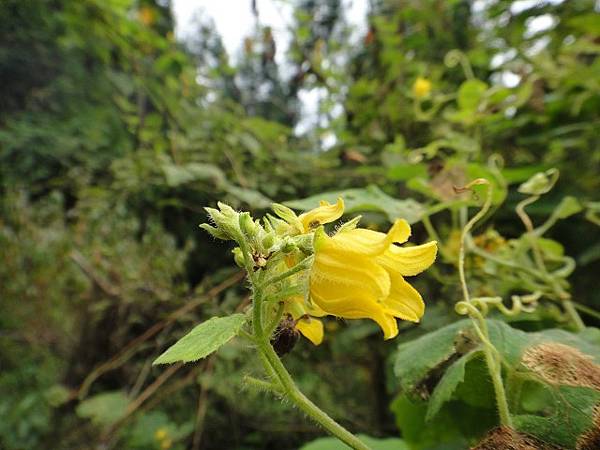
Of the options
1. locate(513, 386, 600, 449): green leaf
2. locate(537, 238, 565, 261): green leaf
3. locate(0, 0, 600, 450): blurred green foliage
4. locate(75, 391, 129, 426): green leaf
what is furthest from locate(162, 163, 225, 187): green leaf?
locate(513, 386, 600, 449): green leaf

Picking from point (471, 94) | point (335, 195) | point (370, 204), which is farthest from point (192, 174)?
point (471, 94)

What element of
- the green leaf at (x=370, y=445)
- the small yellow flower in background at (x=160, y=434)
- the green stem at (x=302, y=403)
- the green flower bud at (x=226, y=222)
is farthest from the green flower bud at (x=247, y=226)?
the small yellow flower in background at (x=160, y=434)

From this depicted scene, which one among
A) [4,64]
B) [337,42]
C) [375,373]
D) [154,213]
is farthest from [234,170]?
[4,64]

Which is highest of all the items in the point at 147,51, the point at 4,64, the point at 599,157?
the point at 4,64

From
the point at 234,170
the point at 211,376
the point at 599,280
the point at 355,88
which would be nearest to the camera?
the point at 599,280

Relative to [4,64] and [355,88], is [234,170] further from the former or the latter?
[4,64]

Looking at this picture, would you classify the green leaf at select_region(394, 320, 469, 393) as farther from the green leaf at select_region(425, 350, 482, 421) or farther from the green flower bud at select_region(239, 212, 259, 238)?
the green flower bud at select_region(239, 212, 259, 238)

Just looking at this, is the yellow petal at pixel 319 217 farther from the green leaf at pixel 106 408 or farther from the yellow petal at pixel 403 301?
the green leaf at pixel 106 408
